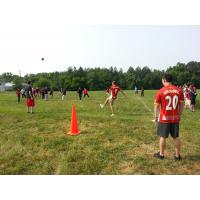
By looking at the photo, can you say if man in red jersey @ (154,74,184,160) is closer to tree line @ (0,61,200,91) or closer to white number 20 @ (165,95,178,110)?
white number 20 @ (165,95,178,110)

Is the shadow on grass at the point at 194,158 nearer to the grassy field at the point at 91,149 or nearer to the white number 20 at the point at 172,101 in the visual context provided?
the grassy field at the point at 91,149

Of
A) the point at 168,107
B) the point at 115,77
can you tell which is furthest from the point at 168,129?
the point at 115,77

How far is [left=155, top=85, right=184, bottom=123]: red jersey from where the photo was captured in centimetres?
655

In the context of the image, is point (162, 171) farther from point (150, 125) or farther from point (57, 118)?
point (57, 118)

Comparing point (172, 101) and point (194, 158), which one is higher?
point (172, 101)

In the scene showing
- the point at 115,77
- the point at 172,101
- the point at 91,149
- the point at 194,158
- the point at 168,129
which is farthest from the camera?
the point at 115,77

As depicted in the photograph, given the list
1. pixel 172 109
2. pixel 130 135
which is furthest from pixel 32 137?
pixel 172 109

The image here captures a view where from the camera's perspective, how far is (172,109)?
664 cm

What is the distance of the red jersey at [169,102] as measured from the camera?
6555 mm

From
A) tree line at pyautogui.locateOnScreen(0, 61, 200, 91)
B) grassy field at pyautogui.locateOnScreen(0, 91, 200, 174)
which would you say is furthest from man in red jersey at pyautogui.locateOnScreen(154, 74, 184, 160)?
tree line at pyautogui.locateOnScreen(0, 61, 200, 91)

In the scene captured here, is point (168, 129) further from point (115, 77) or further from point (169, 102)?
point (115, 77)

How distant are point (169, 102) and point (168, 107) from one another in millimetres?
123

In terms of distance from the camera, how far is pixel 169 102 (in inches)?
259

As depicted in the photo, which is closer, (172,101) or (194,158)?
(172,101)
